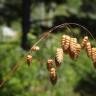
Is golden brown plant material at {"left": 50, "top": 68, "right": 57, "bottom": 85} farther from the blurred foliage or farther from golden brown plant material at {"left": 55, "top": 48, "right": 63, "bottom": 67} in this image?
the blurred foliage

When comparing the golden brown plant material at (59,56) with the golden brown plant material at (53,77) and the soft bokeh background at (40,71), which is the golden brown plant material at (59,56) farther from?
the soft bokeh background at (40,71)

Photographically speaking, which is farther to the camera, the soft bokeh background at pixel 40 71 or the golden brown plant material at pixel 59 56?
the soft bokeh background at pixel 40 71

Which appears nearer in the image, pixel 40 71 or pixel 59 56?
pixel 59 56

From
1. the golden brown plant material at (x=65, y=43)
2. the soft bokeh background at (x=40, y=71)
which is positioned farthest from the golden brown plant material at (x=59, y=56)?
the soft bokeh background at (x=40, y=71)

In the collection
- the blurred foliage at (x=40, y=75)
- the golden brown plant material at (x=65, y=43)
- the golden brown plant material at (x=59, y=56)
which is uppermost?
the golden brown plant material at (x=65, y=43)

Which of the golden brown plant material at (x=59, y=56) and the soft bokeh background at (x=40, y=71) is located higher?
the golden brown plant material at (x=59, y=56)

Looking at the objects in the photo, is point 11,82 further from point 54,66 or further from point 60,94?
point 54,66

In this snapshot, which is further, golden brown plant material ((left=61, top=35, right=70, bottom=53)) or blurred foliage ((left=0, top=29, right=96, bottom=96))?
blurred foliage ((left=0, top=29, right=96, bottom=96))

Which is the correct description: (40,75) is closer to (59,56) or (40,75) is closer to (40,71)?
(40,71)

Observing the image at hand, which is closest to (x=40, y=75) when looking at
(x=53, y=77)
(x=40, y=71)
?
(x=40, y=71)

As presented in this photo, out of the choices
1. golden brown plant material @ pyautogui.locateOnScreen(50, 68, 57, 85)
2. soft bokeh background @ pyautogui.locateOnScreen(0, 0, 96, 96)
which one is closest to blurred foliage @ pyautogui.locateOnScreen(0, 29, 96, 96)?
soft bokeh background @ pyautogui.locateOnScreen(0, 0, 96, 96)

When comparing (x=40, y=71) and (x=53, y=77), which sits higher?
(x=53, y=77)
